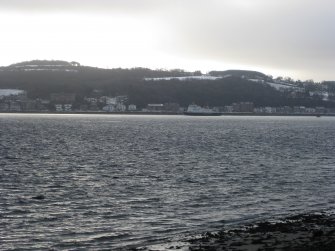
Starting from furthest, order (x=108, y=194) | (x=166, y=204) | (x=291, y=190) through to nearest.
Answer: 1. (x=291, y=190)
2. (x=108, y=194)
3. (x=166, y=204)

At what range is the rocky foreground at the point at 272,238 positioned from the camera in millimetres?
17953

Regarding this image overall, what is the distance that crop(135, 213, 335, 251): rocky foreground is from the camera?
1795 cm

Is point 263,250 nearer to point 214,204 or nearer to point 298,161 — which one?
point 214,204

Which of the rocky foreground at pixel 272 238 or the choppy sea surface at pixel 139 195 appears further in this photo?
the choppy sea surface at pixel 139 195

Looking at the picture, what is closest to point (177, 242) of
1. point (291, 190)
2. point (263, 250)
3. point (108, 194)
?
point (263, 250)

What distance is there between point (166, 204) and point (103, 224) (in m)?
5.29

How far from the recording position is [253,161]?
168ft

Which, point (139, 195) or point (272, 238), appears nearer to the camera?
point (272, 238)

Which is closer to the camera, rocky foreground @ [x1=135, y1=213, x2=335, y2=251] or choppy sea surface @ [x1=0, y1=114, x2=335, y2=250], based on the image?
rocky foreground @ [x1=135, y1=213, x2=335, y2=251]

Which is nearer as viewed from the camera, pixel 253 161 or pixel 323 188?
pixel 323 188

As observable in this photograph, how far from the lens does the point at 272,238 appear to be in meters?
19.4

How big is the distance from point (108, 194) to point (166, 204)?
4.11 m

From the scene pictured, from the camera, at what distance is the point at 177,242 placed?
19.3m

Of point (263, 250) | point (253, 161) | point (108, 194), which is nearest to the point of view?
point (263, 250)
